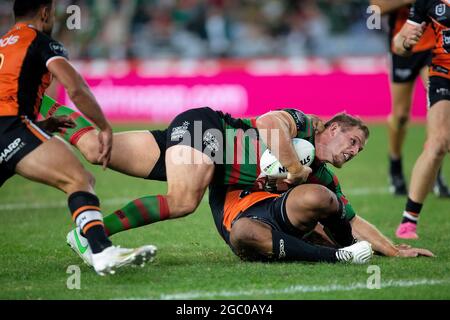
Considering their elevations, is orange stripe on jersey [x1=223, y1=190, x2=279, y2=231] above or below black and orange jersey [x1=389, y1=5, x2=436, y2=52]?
below

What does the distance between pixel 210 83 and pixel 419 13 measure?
38.2 feet

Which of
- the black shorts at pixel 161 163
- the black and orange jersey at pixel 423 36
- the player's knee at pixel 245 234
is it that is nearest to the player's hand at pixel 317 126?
the player's knee at pixel 245 234

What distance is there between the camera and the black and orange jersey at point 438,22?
8.06 meters

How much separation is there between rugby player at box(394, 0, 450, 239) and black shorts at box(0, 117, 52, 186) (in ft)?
12.1

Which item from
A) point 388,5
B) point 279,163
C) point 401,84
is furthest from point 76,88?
point 401,84

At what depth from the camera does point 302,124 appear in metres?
6.90

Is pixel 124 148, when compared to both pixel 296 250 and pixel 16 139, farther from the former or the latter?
pixel 296 250

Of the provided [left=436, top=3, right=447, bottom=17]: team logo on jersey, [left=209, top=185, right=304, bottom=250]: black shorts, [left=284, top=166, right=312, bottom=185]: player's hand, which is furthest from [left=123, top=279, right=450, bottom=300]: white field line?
[left=436, top=3, right=447, bottom=17]: team logo on jersey

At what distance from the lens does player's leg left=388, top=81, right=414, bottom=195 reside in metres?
11.4

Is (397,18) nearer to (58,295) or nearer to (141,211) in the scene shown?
(141,211)

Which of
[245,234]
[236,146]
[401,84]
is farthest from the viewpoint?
[401,84]

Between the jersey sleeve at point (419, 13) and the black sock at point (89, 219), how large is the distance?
12.3 ft

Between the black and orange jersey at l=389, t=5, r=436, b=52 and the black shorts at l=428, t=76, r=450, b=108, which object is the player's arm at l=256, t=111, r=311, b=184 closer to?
the black shorts at l=428, t=76, r=450, b=108

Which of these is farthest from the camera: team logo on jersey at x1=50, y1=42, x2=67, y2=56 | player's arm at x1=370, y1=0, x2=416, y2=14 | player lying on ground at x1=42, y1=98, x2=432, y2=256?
player's arm at x1=370, y1=0, x2=416, y2=14
